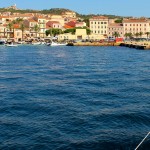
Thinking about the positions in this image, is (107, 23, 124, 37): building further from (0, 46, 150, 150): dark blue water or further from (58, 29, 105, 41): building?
(0, 46, 150, 150): dark blue water

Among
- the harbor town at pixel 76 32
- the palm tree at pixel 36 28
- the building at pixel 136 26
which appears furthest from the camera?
the building at pixel 136 26

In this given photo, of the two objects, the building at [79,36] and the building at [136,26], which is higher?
the building at [136,26]

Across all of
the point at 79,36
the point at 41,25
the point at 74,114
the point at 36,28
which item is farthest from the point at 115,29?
the point at 74,114

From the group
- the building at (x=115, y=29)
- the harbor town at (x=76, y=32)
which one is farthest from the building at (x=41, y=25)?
the building at (x=115, y=29)

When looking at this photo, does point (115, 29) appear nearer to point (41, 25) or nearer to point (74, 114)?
point (41, 25)

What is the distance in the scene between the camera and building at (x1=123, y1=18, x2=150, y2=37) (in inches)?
6314

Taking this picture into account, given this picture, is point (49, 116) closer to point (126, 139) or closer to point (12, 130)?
point (12, 130)

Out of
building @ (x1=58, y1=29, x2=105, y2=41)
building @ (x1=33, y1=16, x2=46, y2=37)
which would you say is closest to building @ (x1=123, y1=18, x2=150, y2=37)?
building @ (x1=58, y1=29, x2=105, y2=41)

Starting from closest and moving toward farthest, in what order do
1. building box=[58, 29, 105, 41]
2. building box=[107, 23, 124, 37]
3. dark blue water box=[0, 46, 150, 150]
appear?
dark blue water box=[0, 46, 150, 150] < building box=[58, 29, 105, 41] < building box=[107, 23, 124, 37]

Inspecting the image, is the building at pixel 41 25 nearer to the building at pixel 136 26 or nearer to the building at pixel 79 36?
the building at pixel 79 36

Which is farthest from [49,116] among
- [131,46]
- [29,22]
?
[29,22]

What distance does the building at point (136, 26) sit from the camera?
160375 mm

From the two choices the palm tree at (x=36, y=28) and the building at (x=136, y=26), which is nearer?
the palm tree at (x=36, y=28)

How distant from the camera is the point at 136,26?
161250 mm
